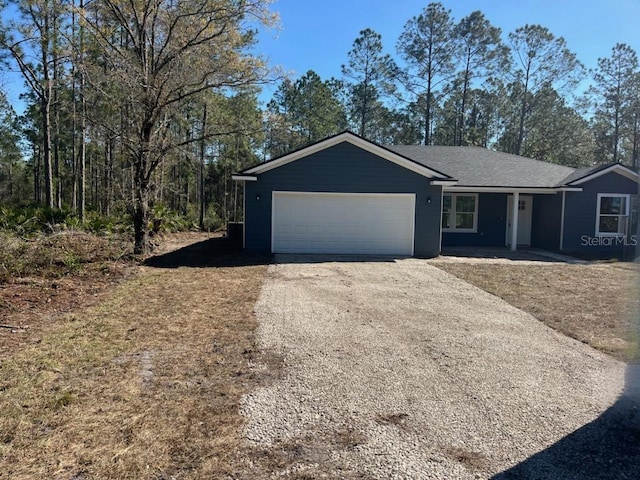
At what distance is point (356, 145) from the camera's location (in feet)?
43.2

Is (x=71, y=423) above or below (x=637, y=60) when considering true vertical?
below

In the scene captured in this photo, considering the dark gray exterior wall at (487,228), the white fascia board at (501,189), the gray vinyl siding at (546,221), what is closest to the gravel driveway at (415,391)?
the white fascia board at (501,189)

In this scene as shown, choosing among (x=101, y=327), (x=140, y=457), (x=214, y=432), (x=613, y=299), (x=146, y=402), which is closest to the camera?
(x=140, y=457)

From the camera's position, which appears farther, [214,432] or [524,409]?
[524,409]

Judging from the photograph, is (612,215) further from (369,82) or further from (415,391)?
(369,82)

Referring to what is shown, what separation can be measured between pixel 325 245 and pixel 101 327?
8546 millimetres

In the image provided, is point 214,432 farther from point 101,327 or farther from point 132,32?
point 132,32

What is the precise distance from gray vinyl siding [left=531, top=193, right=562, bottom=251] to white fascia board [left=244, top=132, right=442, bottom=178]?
5.49m

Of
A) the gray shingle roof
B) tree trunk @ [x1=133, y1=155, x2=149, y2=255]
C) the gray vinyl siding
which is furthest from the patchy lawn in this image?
tree trunk @ [x1=133, y1=155, x2=149, y2=255]

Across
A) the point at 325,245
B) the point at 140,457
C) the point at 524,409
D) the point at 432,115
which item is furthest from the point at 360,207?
the point at 432,115

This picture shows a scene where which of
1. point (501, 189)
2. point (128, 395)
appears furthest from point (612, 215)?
point (128, 395)

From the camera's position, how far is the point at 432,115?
35.5m

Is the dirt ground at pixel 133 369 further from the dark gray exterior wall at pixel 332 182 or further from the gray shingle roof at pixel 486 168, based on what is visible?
the gray shingle roof at pixel 486 168

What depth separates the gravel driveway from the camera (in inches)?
111
